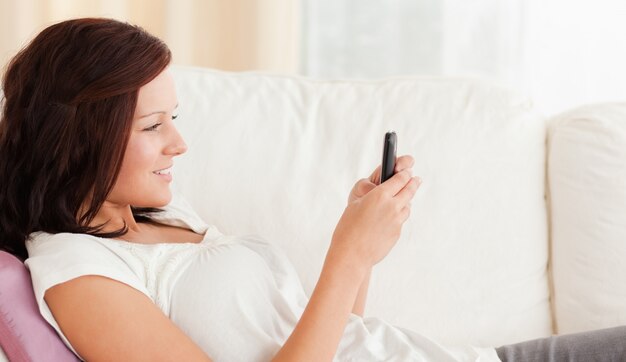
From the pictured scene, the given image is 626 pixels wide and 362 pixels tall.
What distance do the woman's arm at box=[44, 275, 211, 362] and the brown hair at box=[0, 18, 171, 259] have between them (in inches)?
6.7

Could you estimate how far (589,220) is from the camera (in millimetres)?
1534

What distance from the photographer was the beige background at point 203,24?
2432 mm

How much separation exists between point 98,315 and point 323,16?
175 centimetres

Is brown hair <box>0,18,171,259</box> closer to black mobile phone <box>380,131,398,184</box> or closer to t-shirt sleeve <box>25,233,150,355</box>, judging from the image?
t-shirt sleeve <box>25,233,150,355</box>

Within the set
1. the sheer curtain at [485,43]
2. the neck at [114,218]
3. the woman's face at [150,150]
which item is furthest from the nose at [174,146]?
the sheer curtain at [485,43]

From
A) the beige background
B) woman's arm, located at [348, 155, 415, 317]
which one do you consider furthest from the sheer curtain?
woman's arm, located at [348, 155, 415, 317]

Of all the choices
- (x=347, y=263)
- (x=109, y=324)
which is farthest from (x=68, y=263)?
(x=347, y=263)

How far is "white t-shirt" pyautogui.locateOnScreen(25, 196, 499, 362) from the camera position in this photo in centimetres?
111

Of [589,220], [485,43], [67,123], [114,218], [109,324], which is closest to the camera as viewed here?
[109,324]

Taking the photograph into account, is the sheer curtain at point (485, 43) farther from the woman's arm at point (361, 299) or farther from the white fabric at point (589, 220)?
the woman's arm at point (361, 299)

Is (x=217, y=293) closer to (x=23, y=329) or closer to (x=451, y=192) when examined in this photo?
(x=23, y=329)

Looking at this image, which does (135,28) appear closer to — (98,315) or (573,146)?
(98,315)

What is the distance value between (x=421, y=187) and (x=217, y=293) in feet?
1.67

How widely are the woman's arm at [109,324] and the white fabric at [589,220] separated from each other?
29.3 inches
